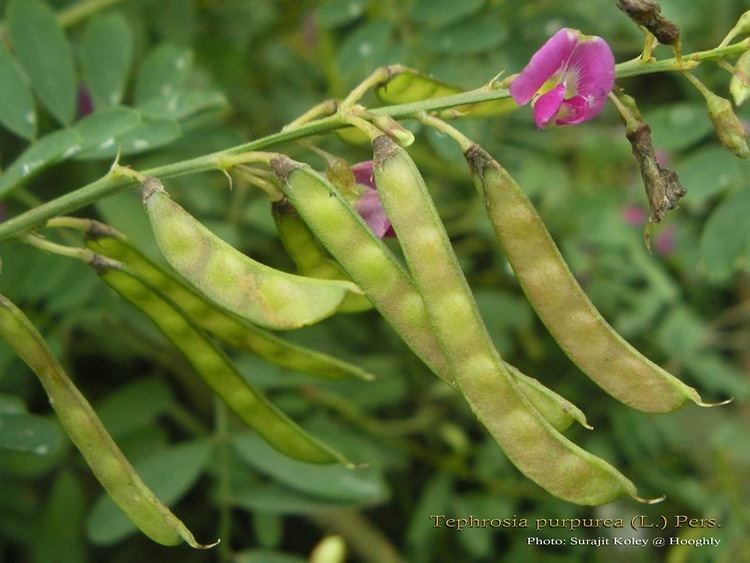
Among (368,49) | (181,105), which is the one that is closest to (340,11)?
(368,49)

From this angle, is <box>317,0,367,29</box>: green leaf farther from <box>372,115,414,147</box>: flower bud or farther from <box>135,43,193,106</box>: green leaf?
<box>372,115,414,147</box>: flower bud

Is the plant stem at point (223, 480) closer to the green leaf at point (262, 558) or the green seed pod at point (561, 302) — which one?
the green leaf at point (262, 558)

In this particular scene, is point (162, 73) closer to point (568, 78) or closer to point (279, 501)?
point (279, 501)

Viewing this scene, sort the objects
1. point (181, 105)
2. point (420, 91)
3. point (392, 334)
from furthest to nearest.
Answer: point (392, 334), point (181, 105), point (420, 91)

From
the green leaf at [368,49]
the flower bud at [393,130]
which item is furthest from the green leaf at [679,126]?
the flower bud at [393,130]

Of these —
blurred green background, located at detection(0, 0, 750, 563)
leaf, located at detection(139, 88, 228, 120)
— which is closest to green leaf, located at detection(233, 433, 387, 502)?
blurred green background, located at detection(0, 0, 750, 563)

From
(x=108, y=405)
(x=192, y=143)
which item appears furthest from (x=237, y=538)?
(x=192, y=143)
